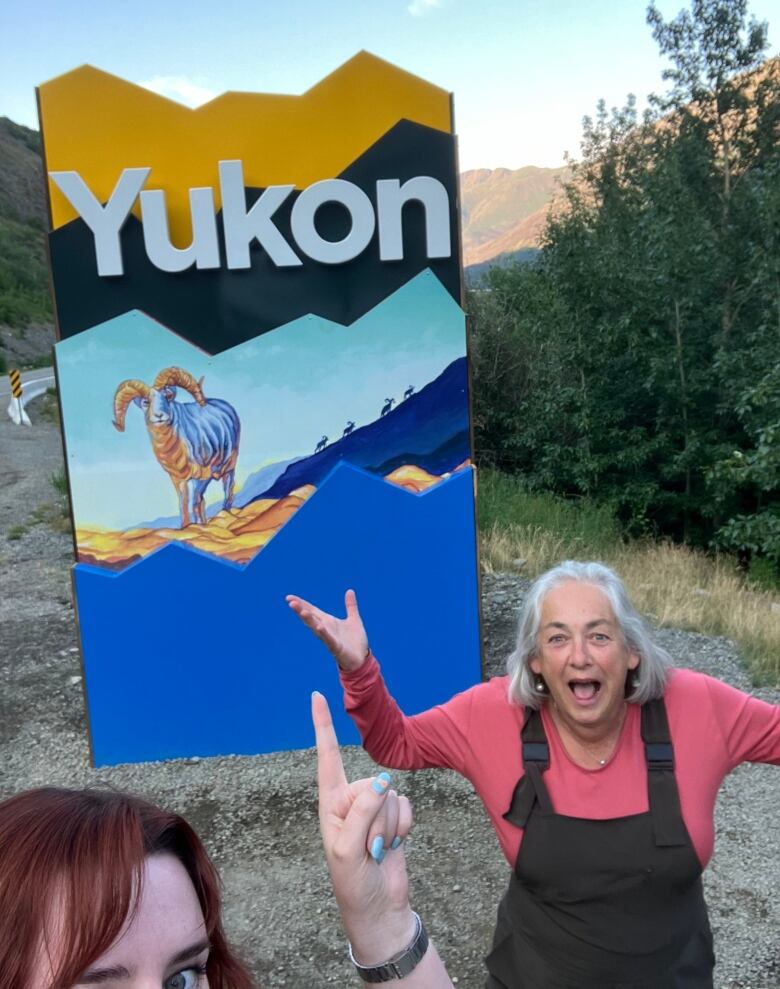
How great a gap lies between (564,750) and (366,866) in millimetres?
785

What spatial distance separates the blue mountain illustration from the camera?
13.6 ft

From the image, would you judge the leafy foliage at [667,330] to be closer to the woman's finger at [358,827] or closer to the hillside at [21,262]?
the woman's finger at [358,827]

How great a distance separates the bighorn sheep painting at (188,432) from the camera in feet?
13.0

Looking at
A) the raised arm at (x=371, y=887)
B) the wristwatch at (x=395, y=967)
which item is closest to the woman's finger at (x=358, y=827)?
the raised arm at (x=371, y=887)

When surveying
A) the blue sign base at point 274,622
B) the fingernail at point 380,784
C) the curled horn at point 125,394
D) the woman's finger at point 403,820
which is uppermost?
the curled horn at point 125,394

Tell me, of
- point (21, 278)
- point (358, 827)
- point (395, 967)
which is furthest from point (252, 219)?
point (21, 278)

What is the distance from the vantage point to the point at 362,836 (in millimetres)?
1194

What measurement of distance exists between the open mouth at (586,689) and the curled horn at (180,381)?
9.01 feet

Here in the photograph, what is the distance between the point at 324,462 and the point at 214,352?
0.81 m

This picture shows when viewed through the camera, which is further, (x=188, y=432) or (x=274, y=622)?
(x=274, y=622)

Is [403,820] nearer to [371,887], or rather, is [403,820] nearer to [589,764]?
[371,887]

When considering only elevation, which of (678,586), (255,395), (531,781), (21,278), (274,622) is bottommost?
(678,586)

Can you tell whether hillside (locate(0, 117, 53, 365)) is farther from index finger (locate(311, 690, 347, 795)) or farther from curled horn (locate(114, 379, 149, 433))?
index finger (locate(311, 690, 347, 795))

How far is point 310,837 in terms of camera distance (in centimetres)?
369
